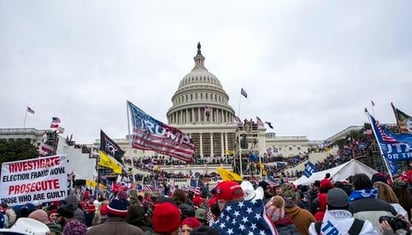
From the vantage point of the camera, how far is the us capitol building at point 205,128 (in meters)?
84.4

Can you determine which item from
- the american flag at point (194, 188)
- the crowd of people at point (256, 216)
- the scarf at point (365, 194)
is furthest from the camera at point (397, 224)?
the american flag at point (194, 188)

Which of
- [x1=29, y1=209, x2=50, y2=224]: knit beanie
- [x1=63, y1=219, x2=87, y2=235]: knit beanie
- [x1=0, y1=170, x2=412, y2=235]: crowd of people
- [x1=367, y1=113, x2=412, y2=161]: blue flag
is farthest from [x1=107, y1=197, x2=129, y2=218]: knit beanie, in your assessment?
[x1=367, y1=113, x2=412, y2=161]: blue flag

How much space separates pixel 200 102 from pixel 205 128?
14710 millimetres

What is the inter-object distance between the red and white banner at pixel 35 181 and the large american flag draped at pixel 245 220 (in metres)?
5.98

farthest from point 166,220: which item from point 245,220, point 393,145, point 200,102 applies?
point 200,102

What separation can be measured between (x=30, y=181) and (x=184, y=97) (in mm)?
100286

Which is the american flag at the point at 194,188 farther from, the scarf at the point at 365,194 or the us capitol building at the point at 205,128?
the us capitol building at the point at 205,128

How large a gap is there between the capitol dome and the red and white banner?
86.7 metres

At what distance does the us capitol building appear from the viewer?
277ft

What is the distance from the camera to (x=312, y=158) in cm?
6938

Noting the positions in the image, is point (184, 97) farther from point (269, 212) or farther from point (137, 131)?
point (269, 212)

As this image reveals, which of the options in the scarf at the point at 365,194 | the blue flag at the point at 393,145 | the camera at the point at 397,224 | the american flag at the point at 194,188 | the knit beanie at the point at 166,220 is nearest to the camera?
the camera at the point at 397,224

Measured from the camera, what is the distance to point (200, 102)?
104m

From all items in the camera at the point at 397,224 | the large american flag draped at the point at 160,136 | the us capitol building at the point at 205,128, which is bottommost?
the camera at the point at 397,224
